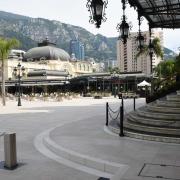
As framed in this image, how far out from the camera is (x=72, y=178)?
8.20m

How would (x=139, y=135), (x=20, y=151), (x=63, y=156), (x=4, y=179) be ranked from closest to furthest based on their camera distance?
(x=4, y=179) → (x=63, y=156) → (x=20, y=151) → (x=139, y=135)

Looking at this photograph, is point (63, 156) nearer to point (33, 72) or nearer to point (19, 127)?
point (19, 127)

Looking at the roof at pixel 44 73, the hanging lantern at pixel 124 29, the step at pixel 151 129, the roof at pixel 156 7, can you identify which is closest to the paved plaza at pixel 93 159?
the step at pixel 151 129

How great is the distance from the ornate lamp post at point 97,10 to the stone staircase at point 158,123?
16.6ft

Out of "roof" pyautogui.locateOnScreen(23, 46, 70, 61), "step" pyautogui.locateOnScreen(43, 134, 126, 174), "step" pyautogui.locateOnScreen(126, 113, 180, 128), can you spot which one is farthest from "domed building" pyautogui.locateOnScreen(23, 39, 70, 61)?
"step" pyautogui.locateOnScreen(43, 134, 126, 174)

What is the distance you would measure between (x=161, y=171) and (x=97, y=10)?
149 inches

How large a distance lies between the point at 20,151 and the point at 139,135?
4003 mm

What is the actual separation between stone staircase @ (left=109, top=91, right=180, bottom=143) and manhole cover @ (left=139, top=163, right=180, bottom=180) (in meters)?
3.12

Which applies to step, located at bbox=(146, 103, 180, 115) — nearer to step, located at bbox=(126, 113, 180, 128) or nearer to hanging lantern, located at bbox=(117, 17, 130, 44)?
step, located at bbox=(126, 113, 180, 128)

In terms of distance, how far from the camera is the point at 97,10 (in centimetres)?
786

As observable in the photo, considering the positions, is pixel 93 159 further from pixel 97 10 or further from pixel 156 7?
pixel 156 7

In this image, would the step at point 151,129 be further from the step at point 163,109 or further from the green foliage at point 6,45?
the green foliage at point 6,45

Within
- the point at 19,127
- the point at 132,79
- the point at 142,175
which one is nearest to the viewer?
Answer: the point at 142,175

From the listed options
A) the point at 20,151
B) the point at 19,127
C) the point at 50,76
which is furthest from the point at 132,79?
the point at 20,151
